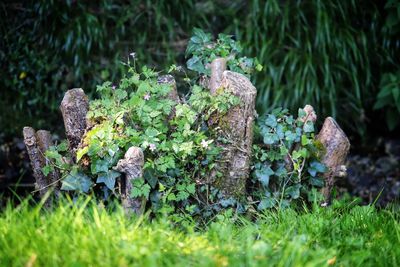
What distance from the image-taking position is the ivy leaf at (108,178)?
3073 millimetres

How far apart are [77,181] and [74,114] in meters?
0.37

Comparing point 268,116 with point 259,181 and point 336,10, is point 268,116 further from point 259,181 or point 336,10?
point 336,10

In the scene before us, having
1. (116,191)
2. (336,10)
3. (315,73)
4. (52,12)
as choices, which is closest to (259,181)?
(116,191)

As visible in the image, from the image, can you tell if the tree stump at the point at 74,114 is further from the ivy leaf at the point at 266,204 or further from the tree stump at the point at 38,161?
the ivy leaf at the point at 266,204

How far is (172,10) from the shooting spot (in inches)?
229

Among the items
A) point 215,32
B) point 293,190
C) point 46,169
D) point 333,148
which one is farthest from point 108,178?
point 215,32

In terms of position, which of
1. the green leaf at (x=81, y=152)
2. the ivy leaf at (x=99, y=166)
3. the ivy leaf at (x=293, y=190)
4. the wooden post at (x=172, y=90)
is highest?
the wooden post at (x=172, y=90)

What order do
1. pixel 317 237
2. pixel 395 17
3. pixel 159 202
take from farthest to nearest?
1. pixel 395 17
2. pixel 159 202
3. pixel 317 237

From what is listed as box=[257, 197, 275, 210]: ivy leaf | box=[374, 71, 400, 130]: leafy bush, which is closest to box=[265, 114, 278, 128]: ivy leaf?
box=[257, 197, 275, 210]: ivy leaf

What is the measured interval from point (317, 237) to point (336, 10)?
126 inches

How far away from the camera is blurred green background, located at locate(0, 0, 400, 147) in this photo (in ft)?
17.7

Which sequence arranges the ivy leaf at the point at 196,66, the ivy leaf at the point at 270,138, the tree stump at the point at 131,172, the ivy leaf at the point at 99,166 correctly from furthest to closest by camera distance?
the ivy leaf at the point at 196,66
the ivy leaf at the point at 270,138
the ivy leaf at the point at 99,166
the tree stump at the point at 131,172

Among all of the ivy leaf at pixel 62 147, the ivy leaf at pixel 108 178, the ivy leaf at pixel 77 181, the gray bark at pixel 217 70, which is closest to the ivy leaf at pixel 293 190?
the gray bark at pixel 217 70

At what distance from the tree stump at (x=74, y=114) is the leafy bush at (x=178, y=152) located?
2.2 inches
